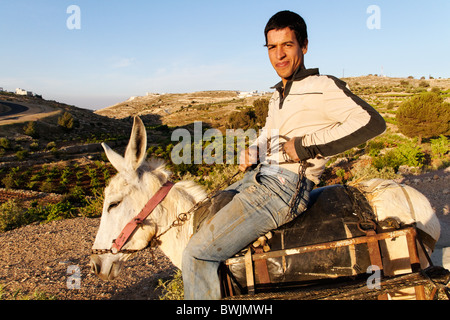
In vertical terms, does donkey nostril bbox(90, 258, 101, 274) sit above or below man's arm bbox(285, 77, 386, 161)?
below

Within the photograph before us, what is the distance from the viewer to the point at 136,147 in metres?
2.21

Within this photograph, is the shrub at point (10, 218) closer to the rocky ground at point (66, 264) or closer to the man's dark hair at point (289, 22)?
the rocky ground at point (66, 264)

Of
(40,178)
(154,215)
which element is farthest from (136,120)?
(40,178)

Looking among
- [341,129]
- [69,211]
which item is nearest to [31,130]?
[69,211]

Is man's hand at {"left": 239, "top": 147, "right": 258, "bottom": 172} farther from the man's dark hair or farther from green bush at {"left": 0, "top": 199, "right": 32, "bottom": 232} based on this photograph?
green bush at {"left": 0, "top": 199, "right": 32, "bottom": 232}

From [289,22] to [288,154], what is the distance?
1.08 metres

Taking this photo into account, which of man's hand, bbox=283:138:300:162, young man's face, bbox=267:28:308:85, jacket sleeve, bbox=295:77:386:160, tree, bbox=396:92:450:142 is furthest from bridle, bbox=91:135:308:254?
tree, bbox=396:92:450:142

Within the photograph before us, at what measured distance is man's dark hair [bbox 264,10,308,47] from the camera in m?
2.22

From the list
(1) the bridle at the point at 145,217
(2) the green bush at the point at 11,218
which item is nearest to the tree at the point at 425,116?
(1) the bridle at the point at 145,217

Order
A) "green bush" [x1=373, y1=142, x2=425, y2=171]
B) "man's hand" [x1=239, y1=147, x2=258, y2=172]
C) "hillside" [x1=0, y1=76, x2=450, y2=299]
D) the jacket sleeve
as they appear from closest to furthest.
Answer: the jacket sleeve
"man's hand" [x1=239, y1=147, x2=258, y2=172]
"hillside" [x1=0, y1=76, x2=450, y2=299]
"green bush" [x1=373, y1=142, x2=425, y2=171]

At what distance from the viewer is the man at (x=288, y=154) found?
1949 mm

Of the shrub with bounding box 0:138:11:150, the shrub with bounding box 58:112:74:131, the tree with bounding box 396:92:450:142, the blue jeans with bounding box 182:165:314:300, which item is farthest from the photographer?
the shrub with bounding box 58:112:74:131

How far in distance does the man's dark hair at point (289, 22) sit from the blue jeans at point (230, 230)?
4.17ft

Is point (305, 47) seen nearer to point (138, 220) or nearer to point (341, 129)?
point (341, 129)
